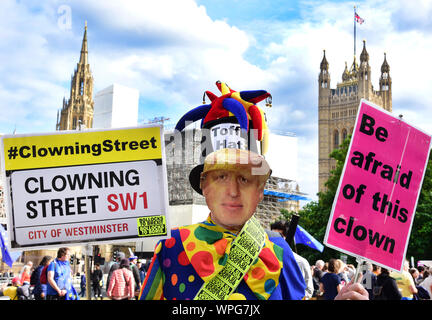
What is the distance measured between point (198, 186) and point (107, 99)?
105ft

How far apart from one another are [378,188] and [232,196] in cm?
80

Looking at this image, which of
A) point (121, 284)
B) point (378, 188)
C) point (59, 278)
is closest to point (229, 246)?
point (378, 188)

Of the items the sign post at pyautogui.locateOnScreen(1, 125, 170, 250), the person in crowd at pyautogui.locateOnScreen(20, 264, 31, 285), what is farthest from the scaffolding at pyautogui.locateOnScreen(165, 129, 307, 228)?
the sign post at pyautogui.locateOnScreen(1, 125, 170, 250)

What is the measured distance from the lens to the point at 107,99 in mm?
33781

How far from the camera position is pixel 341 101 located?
90750 mm

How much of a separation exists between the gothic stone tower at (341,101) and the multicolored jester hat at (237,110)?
85063mm

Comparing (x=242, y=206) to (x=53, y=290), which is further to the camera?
(x=53, y=290)

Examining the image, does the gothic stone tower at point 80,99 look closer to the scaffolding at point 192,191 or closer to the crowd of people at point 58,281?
the scaffolding at point 192,191

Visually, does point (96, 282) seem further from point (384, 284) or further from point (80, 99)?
point (80, 99)

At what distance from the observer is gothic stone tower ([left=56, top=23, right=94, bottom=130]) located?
7431 cm

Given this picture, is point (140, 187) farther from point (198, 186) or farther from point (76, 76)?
point (76, 76)

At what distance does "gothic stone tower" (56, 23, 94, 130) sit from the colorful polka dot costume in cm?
7206
